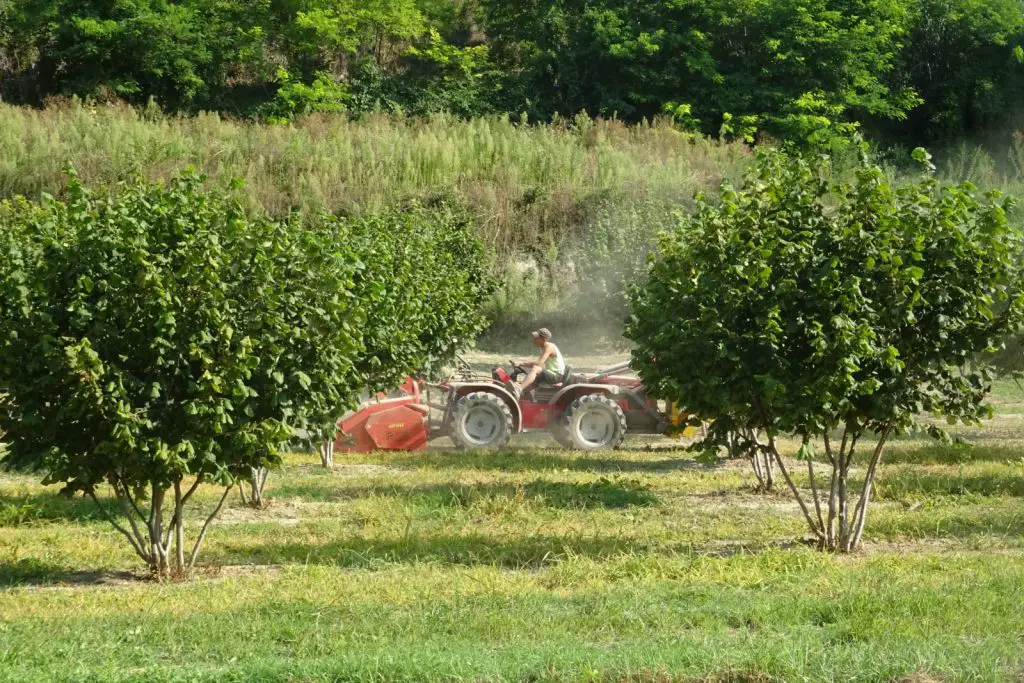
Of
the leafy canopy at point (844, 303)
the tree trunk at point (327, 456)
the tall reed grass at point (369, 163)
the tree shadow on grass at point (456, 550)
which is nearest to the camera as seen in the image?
the leafy canopy at point (844, 303)

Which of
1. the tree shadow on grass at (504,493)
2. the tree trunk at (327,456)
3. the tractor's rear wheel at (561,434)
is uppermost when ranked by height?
the tree shadow on grass at (504,493)

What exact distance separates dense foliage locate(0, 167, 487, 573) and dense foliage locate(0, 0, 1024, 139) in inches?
1321

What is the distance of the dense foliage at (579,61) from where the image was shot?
44.3 metres

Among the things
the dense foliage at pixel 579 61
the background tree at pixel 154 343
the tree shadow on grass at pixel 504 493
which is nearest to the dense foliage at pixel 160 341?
the background tree at pixel 154 343

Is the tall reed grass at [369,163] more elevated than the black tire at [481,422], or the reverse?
the tall reed grass at [369,163]

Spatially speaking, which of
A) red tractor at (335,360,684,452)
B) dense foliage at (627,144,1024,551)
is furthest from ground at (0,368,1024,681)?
red tractor at (335,360,684,452)

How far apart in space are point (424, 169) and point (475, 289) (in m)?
12.1

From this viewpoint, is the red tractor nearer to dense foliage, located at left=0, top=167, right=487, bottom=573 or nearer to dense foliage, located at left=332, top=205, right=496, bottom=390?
dense foliage, located at left=332, top=205, right=496, bottom=390

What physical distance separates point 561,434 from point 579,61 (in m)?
28.7

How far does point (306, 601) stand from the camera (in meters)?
9.32

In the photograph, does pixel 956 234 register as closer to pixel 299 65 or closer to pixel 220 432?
pixel 220 432

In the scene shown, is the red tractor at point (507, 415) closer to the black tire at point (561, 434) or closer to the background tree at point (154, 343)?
the black tire at point (561, 434)

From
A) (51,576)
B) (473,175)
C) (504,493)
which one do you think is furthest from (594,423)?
(473,175)

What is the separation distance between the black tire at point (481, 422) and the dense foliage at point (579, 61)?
2481 centimetres
